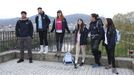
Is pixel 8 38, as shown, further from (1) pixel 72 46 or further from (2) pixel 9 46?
(1) pixel 72 46

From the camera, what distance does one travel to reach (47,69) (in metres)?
11.4

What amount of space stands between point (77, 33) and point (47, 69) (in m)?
1.86

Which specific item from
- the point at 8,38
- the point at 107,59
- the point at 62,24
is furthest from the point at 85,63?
the point at 8,38

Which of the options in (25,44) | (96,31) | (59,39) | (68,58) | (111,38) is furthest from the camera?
(25,44)

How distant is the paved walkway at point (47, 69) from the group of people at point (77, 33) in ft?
1.10

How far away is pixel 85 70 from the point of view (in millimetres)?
11117

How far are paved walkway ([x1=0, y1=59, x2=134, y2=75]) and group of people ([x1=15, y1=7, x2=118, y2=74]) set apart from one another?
33 cm

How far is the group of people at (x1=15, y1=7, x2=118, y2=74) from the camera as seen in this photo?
10.7 m

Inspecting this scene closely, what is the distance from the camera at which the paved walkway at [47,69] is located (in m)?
10.6

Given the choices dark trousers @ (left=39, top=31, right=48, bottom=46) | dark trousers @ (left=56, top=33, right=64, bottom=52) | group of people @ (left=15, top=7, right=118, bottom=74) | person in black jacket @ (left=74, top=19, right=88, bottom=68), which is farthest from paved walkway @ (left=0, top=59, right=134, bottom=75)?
dark trousers @ (left=39, top=31, right=48, bottom=46)

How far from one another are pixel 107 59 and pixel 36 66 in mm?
2780

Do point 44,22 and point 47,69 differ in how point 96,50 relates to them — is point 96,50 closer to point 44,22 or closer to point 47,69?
point 47,69

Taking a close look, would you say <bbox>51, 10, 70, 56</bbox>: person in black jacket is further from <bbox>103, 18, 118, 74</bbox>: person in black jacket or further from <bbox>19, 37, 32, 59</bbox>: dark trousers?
<bbox>103, 18, 118, 74</bbox>: person in black jacket

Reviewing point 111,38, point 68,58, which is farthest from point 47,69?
point 111,38
